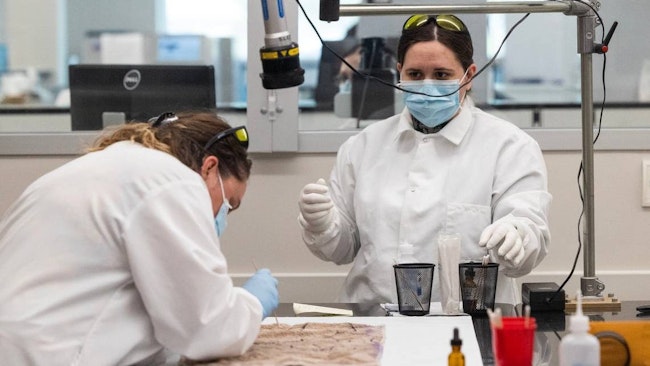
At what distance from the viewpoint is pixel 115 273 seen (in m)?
1.37

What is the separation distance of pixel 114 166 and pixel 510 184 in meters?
1.04

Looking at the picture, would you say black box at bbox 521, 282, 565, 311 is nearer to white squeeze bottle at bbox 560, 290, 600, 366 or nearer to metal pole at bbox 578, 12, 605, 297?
metal pole at bbox 578, 12, 605, 297

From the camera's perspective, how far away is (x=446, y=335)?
1658 millimetres

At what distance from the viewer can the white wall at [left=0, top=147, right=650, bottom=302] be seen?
2896 mm

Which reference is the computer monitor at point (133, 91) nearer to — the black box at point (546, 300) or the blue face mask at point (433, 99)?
the blue face mask at point (433, 99)

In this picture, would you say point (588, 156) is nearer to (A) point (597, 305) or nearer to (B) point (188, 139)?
(A) point (597, 305)

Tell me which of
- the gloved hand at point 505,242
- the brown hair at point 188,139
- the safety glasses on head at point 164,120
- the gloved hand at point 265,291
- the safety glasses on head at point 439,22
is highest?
the safety glasses on head at point 439,22

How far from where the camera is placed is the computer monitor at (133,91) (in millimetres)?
2904

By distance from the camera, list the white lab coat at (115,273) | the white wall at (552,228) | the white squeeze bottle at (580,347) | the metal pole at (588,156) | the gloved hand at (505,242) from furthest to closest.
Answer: the white wall at (552,228), the metal pole at (588,156), the gloved hand at (505,242), the white lab coat at (115,273), the white squeeze bottle at (580,347)

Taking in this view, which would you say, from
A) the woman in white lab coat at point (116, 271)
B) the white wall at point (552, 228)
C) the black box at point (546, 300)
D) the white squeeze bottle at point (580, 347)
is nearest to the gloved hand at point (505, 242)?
Result: the black box at point (546, 300)

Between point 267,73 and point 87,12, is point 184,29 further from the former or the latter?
point 267,73

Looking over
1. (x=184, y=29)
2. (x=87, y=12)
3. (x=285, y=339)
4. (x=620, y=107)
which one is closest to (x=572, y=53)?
(x=620, y=107)

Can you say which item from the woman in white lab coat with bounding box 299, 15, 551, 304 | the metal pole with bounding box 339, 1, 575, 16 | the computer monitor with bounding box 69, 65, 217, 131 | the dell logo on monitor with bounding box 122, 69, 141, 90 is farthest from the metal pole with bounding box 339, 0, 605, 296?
the dell logo on monitor with bounding box 122, 69, 141, 90

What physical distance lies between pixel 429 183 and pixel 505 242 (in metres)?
0.39
